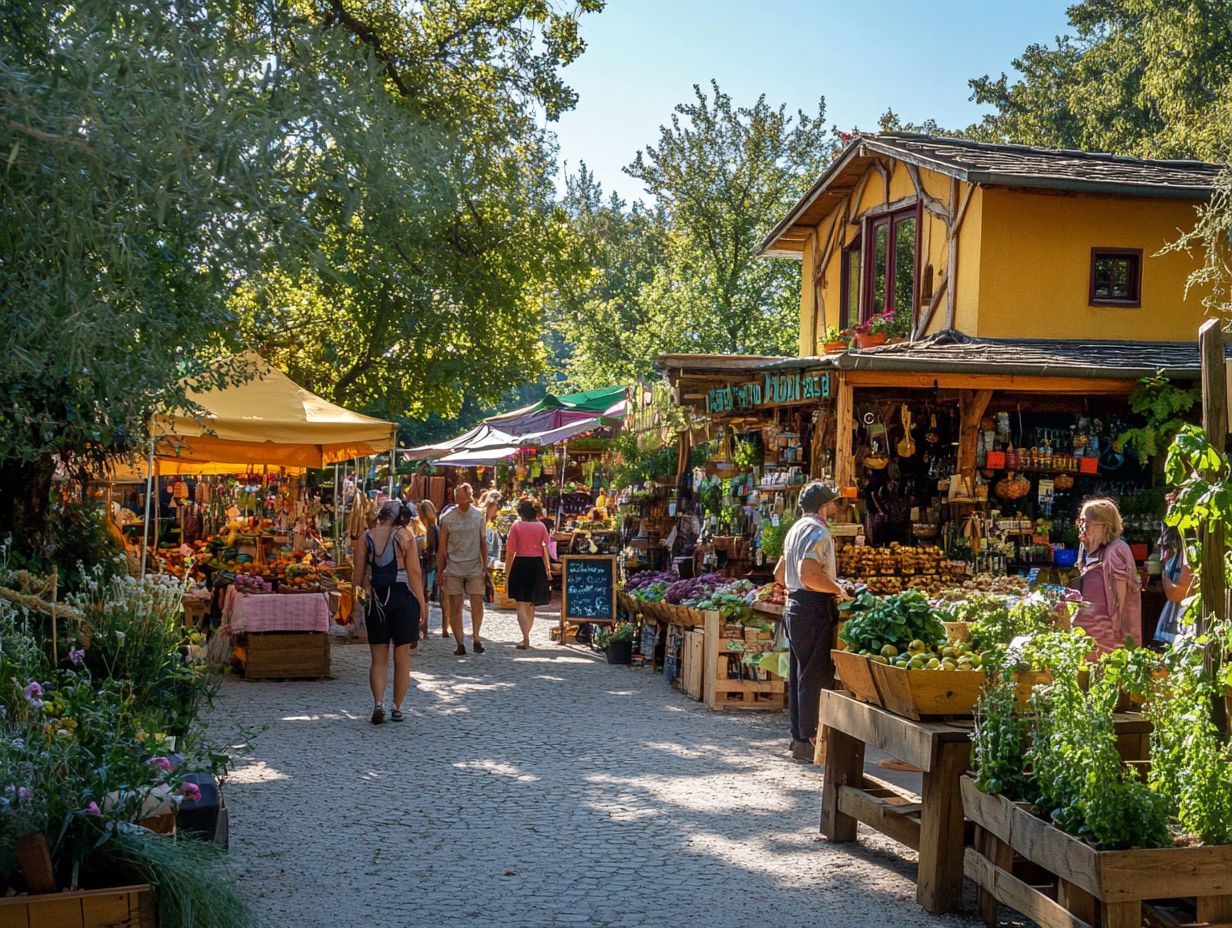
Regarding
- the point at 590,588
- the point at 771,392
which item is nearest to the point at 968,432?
the point at 771,392

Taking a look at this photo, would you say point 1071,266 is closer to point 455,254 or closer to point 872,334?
point 872,334

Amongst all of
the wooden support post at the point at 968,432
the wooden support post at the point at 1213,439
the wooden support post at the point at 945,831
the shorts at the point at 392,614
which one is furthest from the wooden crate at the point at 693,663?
the wooden support post at the point at 1213,439

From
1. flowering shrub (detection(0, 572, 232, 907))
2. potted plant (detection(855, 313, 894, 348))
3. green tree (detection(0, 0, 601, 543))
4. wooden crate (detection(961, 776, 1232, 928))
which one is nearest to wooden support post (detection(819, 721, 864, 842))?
wooden crate (detection(961, 776, 1232, 928))

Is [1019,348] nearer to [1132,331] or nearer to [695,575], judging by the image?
[1132,331]

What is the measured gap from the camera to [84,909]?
4.01 meters

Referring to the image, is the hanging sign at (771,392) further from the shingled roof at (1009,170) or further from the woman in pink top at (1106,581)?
the woman in pink top at (1106,581)

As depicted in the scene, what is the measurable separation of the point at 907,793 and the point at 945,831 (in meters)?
1.28

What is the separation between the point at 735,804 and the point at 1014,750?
2946mm

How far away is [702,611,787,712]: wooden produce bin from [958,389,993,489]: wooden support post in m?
3.23

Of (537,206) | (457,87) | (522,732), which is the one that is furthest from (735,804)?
(537,206)

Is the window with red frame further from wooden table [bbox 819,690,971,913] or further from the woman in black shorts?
wooden table [bbox 819,690,971,913]

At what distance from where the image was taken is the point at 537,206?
22578mm

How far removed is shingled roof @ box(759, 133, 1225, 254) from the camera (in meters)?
14.6

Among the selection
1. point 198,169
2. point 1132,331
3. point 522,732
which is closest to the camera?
point 198,169
